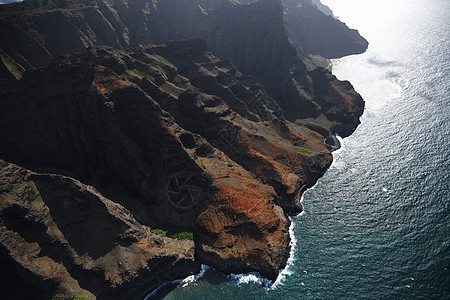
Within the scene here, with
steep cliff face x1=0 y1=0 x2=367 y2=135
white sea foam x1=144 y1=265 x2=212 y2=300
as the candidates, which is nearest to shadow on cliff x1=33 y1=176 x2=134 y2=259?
white sea foam x1=144 y1=265 x2=212 y2=300

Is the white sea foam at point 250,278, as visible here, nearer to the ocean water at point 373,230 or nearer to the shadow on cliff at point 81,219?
the ocean water at point 373,230

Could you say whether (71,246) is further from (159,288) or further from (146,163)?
(146,163)

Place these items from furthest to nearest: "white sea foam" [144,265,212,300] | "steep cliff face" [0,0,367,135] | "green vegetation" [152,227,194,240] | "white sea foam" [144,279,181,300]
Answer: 1. "steep cliff face" [0,0,367,135]
2. "green vegetation" [152,227,194,240]
3. "white sea foam" [144,265,212,300]
4. "white sea foam" [144,279,181,300]

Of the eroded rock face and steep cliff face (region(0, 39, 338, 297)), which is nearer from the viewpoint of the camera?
Result: the eroded rock face

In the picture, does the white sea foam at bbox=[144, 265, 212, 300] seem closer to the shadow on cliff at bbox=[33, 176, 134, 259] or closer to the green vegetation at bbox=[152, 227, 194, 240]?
Answer: the green vegetation at bbox=[152, 227, 194, 240]

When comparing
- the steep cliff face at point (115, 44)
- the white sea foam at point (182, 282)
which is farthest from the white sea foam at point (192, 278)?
the steep cliff face at point (115, 44)
